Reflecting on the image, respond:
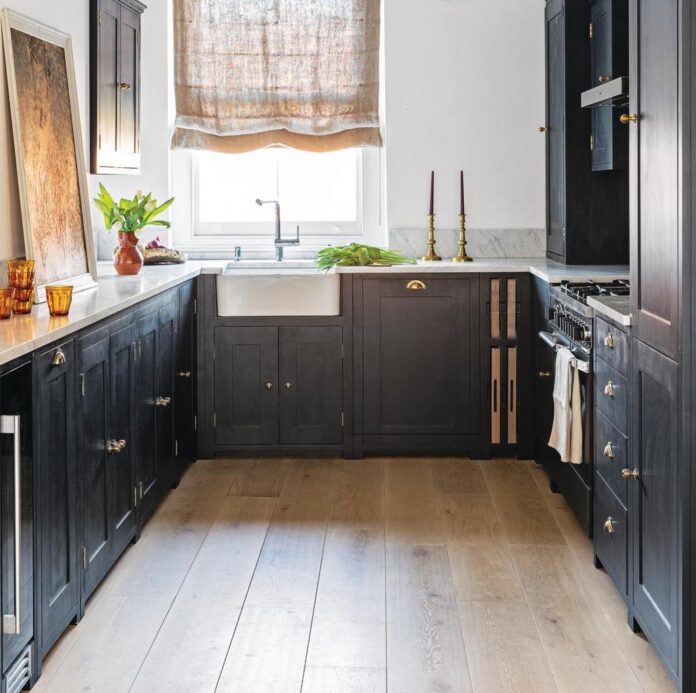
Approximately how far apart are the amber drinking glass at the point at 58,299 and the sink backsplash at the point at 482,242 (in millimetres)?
2805

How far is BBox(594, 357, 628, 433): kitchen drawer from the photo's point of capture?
3.15 m

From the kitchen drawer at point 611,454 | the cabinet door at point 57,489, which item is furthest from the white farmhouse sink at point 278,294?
the cabinet door at point 57,489

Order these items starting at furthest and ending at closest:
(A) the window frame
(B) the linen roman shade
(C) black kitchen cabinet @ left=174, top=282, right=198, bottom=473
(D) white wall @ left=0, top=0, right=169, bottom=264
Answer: (A) the window frame, (B) the linen roman shade, (C) black kitchen cabinet @ left=174, top=282, right=198, bottom=473, (D) white wall @ left=0, top=0, right=169, bottom=264

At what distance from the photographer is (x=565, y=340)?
4125 millimetres

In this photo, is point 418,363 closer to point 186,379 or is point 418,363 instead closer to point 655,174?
point 186,379

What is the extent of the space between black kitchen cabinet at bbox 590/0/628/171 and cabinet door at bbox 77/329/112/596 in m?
2.50

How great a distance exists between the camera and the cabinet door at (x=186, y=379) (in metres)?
4.64

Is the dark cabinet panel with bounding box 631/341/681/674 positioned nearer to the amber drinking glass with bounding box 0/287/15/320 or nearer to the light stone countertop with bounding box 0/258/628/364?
the light stone countertop with bounding box 0/258/628/364

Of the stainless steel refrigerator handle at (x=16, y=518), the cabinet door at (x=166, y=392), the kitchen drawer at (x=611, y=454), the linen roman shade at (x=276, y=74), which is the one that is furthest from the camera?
the linen roman shade at (x=276, y=74)

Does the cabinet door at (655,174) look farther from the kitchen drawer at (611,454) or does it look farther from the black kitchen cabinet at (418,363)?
the black kitchen cabinet at (418,363)

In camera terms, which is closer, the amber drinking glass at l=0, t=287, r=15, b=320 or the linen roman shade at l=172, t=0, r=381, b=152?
the amber drinking glass at l=0, t=287, r=15, b=320

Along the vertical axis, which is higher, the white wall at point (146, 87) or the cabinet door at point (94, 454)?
the white wall at point (146, 87)

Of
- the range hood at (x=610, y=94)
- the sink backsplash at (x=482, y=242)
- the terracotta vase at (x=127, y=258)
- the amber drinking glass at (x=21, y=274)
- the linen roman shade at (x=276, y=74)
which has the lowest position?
the amber drinking glass at (x=21, y=274)

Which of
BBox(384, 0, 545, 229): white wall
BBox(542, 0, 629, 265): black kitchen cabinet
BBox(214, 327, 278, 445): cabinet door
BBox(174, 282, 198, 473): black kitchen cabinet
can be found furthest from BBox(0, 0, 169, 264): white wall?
BBox(542, 0, 629, 265): black kitchen cabinet
